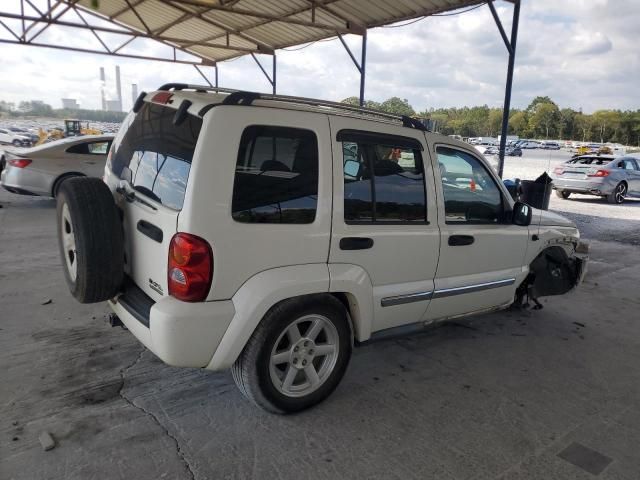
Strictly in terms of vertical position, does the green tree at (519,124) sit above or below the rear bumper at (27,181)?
above

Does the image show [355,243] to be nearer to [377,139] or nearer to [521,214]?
[377,139]

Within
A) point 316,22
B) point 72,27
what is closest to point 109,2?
point 72,27

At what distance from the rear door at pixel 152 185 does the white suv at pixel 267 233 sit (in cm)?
1

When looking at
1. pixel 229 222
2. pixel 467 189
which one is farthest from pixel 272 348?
pixel 467 189

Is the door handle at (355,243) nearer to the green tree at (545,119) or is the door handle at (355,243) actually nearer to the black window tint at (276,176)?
the black window tint at (276,176)

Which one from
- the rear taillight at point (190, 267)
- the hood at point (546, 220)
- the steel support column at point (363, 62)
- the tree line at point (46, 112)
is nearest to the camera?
the rear taillight at point (190, 267)

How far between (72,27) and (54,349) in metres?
14.7

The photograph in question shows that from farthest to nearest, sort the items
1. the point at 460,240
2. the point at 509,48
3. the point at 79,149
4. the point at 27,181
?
1. the point at 509,48
2. the point at 79,149
3. the point at 27,181
4. the point at 460,240

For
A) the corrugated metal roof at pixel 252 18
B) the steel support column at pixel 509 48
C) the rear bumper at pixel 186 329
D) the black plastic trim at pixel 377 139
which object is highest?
the corrugated metal roof at pixel 252 18

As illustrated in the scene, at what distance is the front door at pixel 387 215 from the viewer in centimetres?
300

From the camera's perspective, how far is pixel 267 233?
267 cm

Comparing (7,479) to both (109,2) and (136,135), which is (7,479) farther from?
(109,2)

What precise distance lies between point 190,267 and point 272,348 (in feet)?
2.33

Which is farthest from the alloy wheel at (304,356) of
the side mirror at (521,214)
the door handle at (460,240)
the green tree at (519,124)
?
the green tree at (519,124)
